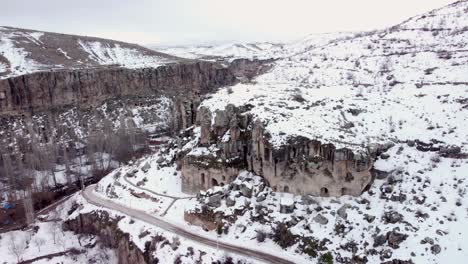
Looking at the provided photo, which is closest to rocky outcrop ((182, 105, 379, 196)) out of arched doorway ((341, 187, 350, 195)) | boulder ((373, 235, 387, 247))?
arched doorway ((341, 187, 350, 195))

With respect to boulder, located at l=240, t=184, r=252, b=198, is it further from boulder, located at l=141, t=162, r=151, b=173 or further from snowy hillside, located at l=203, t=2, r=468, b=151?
boulder, located at l=141, t=162, r=151, b=173

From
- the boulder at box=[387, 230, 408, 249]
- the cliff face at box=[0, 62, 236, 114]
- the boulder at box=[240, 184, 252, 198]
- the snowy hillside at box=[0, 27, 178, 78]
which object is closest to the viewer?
the boulder at box=[387, 230, 408, 249]

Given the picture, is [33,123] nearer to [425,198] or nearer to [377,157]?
[377,157]

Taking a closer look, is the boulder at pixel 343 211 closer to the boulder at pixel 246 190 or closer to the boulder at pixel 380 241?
the boulder at pixel 380 241

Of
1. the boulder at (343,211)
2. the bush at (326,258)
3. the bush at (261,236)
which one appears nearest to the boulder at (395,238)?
the boulder at (343,211)

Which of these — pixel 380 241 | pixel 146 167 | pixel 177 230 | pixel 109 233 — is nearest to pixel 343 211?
pixel 380 241

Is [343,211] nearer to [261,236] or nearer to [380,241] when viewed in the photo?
[380,241]
